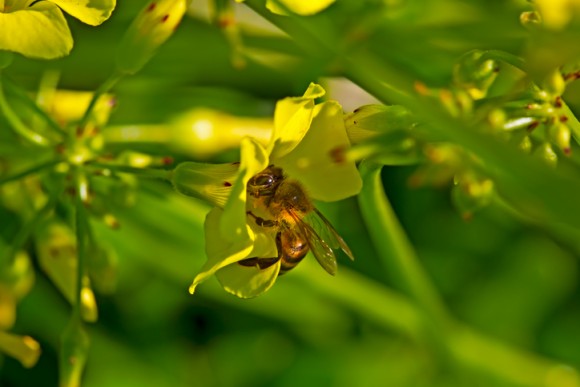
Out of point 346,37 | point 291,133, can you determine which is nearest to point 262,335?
point 346,37

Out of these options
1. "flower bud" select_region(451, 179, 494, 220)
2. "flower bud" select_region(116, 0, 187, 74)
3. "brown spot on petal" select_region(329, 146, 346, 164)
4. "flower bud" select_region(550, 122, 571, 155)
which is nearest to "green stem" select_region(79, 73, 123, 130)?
"flower bud" select_region(116, 0, 187, 74)

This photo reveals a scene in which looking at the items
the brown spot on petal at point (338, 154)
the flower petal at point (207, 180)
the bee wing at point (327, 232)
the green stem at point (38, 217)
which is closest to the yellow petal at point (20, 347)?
the green stem at point (38, 217)

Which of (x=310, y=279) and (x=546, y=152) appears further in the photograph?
(x=310, y=279)

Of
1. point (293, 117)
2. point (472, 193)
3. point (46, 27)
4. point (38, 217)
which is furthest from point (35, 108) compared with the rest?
point (472, 193)

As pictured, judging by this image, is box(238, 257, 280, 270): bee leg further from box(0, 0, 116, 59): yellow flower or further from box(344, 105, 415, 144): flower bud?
box(0, 0, 116, 59): yellow flower

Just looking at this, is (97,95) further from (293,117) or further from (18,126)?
(293,117)

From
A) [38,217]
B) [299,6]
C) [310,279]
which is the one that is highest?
[299,6]

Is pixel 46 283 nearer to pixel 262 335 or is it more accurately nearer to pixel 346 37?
pixel 262 335
